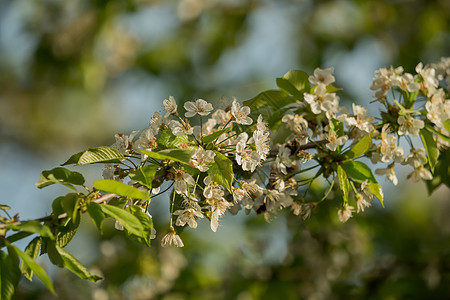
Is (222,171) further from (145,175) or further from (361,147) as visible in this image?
(361,147)

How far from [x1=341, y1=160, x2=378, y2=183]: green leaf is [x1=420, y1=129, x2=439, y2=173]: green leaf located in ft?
0.82

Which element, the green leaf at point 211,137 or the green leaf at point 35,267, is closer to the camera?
the green leaf at point 35,267

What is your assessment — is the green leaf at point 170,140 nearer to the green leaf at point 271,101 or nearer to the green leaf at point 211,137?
the green leaf at point 211,137

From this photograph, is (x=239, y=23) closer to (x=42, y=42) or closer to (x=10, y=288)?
(x=42, y=42)

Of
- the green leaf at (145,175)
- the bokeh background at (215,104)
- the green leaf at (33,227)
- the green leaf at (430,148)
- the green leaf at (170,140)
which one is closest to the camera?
the green leaf at (33,227)

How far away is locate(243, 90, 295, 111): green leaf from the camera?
144 cm

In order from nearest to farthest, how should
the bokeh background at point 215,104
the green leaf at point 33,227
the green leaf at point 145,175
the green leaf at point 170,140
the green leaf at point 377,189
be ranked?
the green leaf at point 33,227, the green leaf at point 145,175, the green leaf at point 170,140, the green leaf at point 377,189, the bokeh background at point 215,104

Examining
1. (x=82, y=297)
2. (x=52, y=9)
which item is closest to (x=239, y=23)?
(x=52, y=9)

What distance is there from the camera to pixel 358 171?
4.23 ft

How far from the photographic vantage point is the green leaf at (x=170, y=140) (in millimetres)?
1197

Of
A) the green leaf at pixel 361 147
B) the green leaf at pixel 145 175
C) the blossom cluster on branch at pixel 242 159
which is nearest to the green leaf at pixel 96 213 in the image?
the blossom cluster on branch at pixel 242 159

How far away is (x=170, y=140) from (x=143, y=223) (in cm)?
23

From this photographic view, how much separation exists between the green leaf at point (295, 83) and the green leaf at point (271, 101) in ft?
0.17

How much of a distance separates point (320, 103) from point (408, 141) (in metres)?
0.34
